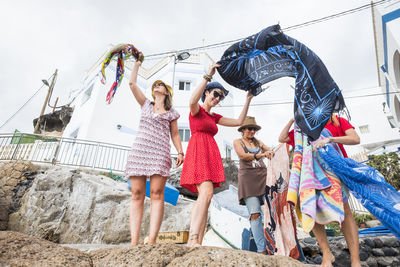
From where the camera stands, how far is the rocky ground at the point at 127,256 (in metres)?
1.32

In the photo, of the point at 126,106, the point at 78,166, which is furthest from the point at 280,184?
the point at 126,106

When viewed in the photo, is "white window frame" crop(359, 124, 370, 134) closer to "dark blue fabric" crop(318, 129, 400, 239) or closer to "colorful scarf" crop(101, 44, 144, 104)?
"dark blue fabric" crop(318, 129, 400, 239)

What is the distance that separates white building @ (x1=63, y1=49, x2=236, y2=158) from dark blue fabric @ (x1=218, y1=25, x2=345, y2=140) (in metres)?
9.91

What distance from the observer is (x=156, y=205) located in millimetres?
2348

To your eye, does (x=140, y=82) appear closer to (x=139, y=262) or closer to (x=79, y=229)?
(x=79, y=229)

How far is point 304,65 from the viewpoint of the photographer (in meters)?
2.46

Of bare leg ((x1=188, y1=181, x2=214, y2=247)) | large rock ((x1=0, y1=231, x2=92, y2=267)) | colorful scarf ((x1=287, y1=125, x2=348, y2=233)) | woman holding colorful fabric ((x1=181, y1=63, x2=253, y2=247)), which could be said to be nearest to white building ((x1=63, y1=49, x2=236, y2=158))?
woman holding colorful fabric ((x1=181, y1=63, x2=253, y2=247))

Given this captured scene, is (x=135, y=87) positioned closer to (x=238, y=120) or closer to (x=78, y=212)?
(x=238, y=120)

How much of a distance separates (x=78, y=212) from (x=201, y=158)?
5.00 meters

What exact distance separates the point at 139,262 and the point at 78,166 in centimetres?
988

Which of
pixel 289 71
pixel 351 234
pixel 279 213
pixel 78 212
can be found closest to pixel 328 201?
pixel 351 234

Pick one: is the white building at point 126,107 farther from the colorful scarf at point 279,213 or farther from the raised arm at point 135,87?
the raised arm at point 135,87

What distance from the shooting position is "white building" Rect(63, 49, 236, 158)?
1332 centimetres

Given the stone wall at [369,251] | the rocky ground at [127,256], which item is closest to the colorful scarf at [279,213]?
the stone wall at [369,251]
